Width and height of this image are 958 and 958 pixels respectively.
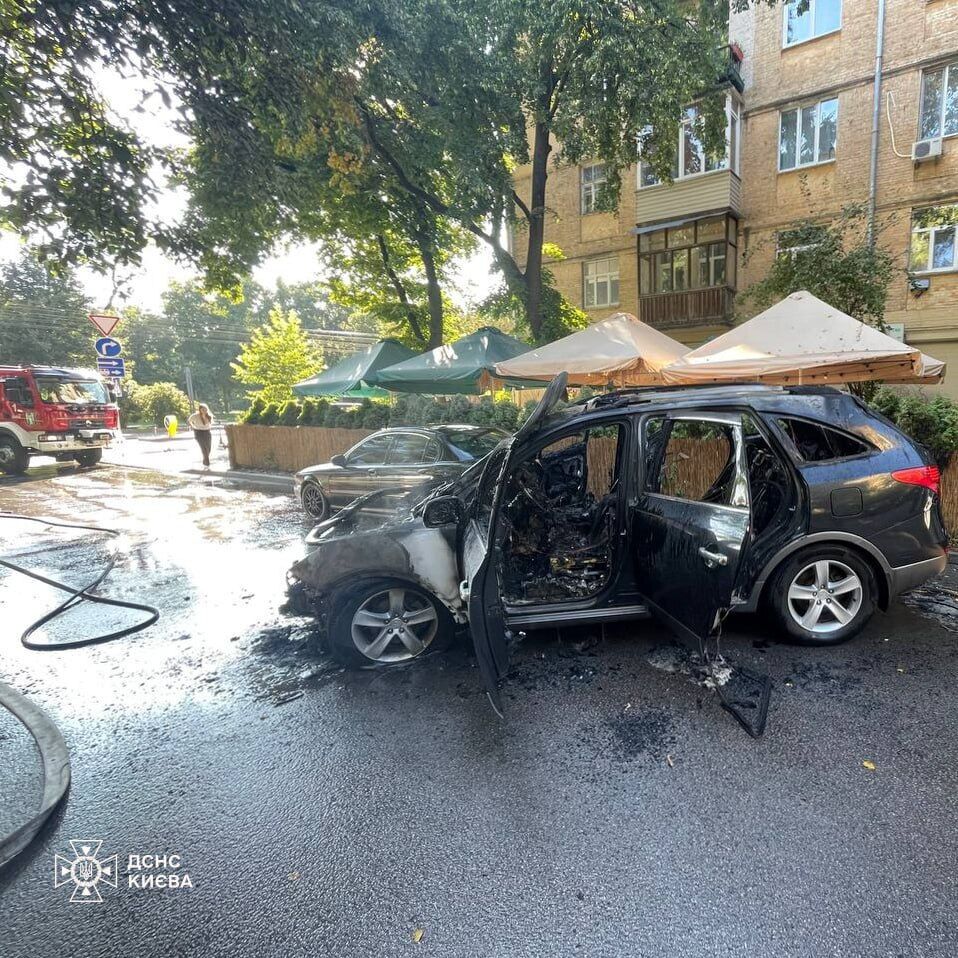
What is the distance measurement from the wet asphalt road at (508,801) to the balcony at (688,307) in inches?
499

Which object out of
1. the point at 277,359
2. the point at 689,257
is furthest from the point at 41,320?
the point at 689,257

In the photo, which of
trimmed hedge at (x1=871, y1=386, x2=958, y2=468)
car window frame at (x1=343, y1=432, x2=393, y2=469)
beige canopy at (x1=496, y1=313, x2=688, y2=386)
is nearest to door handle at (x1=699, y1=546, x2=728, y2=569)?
trimmed hedge at (x1=871, y1=386, x2=958, y2=468)

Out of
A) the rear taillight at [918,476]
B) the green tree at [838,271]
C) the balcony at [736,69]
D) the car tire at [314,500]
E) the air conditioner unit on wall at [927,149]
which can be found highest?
the balcony at [736,69]

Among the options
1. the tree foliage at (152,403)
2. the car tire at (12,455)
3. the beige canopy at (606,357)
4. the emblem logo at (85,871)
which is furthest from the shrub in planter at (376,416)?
the tree foliage at (152,403)

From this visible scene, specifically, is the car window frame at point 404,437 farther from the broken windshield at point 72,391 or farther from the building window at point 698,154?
the broken windshield at point 72,391

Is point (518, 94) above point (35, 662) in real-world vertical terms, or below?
above

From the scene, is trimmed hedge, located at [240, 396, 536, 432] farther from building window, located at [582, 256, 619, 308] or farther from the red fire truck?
building window, located at [582, 256, 619, 308]

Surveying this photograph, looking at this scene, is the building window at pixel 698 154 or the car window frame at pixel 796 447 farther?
the building window at pixel 698 154


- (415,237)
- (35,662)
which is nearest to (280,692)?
(35,662)

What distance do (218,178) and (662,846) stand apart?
7481 millimetres

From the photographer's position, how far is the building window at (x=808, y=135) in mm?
13668

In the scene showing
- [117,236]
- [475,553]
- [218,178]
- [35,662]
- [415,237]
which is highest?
[415,237]

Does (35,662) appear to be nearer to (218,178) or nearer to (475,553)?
(475,553)

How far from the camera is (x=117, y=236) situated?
19.1 feet
